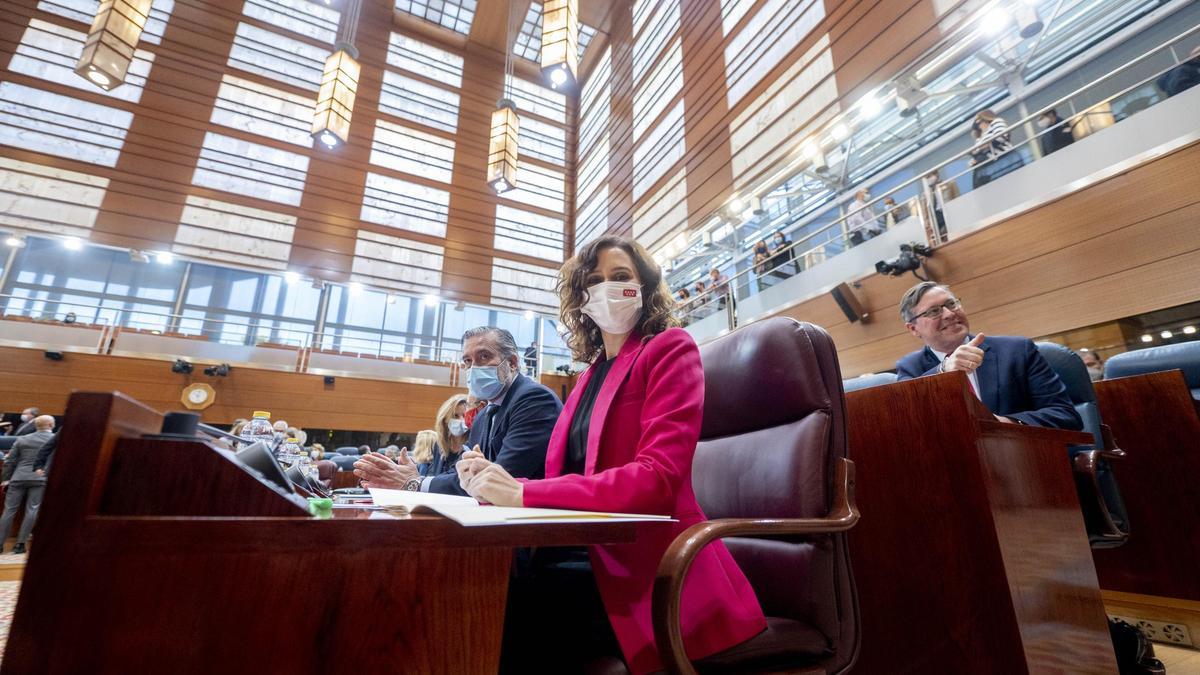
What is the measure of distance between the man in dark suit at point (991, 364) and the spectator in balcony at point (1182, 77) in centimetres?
252

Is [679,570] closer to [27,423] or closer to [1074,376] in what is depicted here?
[1074,376]

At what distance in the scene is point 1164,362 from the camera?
2.40 metres

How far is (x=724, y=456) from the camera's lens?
3.81 ft

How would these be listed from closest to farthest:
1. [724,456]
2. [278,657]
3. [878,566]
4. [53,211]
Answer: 1. [278,657]
2. [724,456]
3. [878,566]
4. [53,211]

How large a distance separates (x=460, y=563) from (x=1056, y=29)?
708 cm

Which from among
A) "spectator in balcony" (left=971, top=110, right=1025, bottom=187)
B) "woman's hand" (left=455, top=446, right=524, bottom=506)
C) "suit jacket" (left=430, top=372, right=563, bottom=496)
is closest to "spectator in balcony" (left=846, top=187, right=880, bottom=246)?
"spectator in balcony" (left=971, top=110, right=1025, bottom=187)

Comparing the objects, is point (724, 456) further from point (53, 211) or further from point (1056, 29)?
point (53, 211)

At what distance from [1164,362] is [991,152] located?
2340 millimetres

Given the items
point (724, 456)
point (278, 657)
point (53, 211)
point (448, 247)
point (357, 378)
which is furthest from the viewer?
point (448, 247)

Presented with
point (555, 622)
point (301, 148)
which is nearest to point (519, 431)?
point (555, 622)

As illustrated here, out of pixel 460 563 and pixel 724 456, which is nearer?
pixel 460 563

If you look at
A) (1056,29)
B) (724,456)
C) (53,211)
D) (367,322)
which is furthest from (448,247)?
(724,456)

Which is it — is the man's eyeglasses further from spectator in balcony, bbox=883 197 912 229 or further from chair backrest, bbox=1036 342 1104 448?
spectator in balcony, bbox=883 197 912 229

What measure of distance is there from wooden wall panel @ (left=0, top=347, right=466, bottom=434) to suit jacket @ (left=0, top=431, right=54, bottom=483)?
2.90 metres
